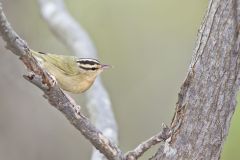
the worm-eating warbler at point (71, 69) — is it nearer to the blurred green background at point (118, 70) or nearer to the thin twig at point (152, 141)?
the thin twig at point (152, 141)

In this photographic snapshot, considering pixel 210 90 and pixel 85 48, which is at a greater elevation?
pixel 85 48

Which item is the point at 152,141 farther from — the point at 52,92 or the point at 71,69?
the point at 71,69

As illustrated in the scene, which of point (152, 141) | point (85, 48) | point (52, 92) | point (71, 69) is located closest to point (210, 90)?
point (152, 141)

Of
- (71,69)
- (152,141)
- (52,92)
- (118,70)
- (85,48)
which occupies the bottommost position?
(152,141)

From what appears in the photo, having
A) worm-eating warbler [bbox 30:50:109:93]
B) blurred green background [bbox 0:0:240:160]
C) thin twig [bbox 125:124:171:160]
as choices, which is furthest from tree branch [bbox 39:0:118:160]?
blurred green background [bbox 0:0:240:160]

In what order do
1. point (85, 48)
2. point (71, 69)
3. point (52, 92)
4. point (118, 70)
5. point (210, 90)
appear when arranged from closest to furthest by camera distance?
point (52, 92)
point (210, 90)
point (71, 69)
point (85, 48)
point (118, 70)

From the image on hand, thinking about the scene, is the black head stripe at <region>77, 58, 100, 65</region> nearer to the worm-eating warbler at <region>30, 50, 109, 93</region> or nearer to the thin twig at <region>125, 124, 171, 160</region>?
the worm-eating warbler at <region>30, 50, 109, 93</region>

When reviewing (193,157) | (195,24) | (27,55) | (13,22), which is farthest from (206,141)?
(195,24)
